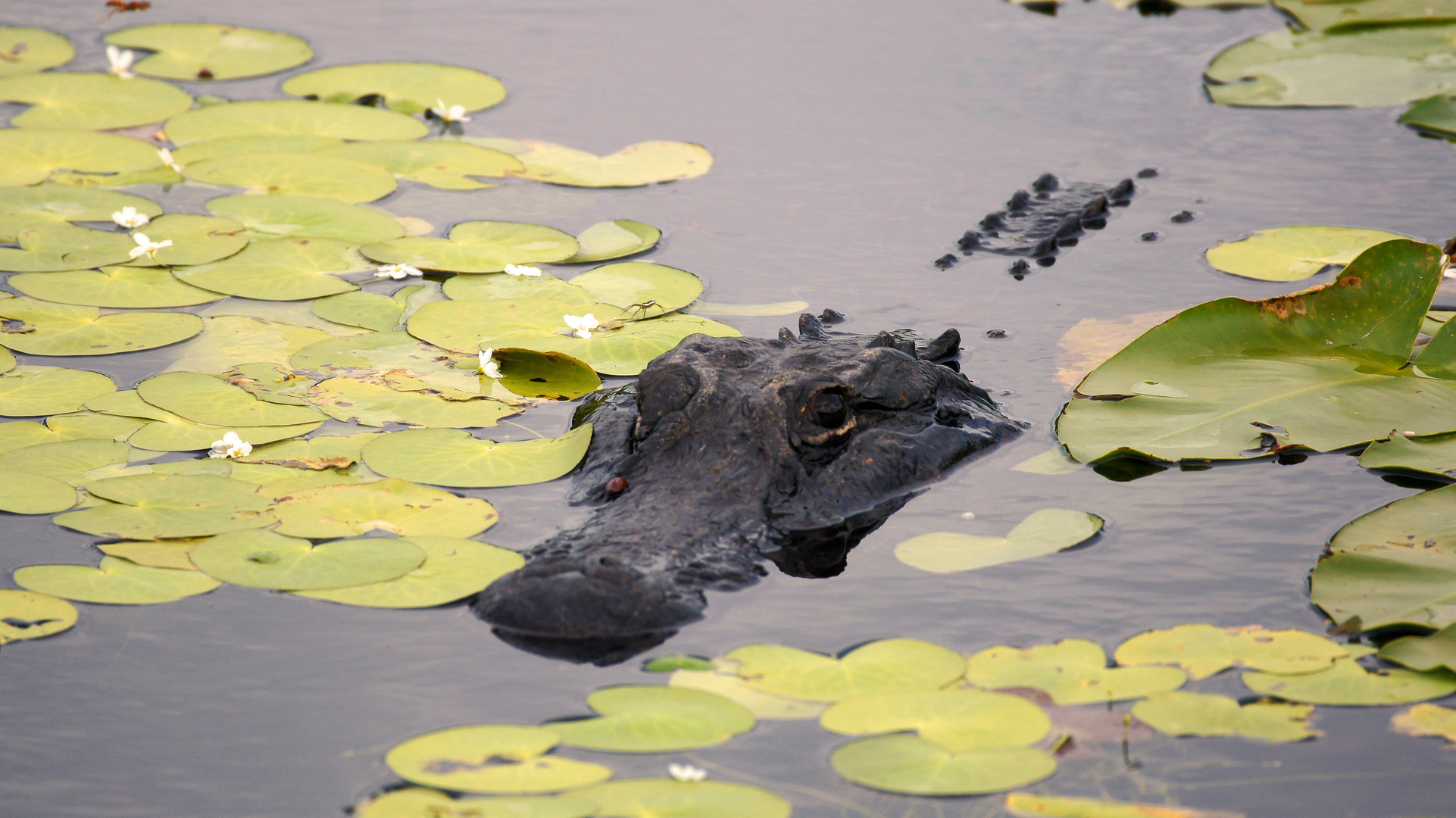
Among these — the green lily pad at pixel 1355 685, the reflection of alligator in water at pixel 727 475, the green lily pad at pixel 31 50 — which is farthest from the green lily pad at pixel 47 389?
the green lily pad at pixel 31 50

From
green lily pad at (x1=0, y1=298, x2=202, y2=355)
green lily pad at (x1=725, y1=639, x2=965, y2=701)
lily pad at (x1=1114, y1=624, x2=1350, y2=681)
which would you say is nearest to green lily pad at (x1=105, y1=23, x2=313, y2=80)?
green lily pad at (x1=0, y1=298, x2=202, y2=355)

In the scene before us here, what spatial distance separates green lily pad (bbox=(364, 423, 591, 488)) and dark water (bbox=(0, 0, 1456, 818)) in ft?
0.36

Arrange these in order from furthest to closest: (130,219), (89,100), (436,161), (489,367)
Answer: (89,100)
(436,161)
(130,219)
(489,367)

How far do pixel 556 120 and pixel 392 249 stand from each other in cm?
224

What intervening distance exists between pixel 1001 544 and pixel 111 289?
3.71 meters

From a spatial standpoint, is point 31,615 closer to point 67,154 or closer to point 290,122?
point 67,154

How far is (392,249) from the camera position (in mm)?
6188

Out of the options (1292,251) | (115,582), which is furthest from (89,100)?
(1292,251)

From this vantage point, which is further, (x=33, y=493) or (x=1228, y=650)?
(x=33, y=493)

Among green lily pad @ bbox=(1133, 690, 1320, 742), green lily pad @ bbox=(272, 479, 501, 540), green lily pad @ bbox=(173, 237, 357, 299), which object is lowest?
green lily pad @ bbox=(272, 479, 501, 540)

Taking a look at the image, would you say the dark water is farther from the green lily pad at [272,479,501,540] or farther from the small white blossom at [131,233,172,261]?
the small white blossom at [131,233,172,261]

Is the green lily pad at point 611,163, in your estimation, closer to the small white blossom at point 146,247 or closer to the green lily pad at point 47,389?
the small white blossom at point 146,247

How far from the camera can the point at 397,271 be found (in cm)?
597

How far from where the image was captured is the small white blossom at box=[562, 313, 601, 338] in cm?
547
